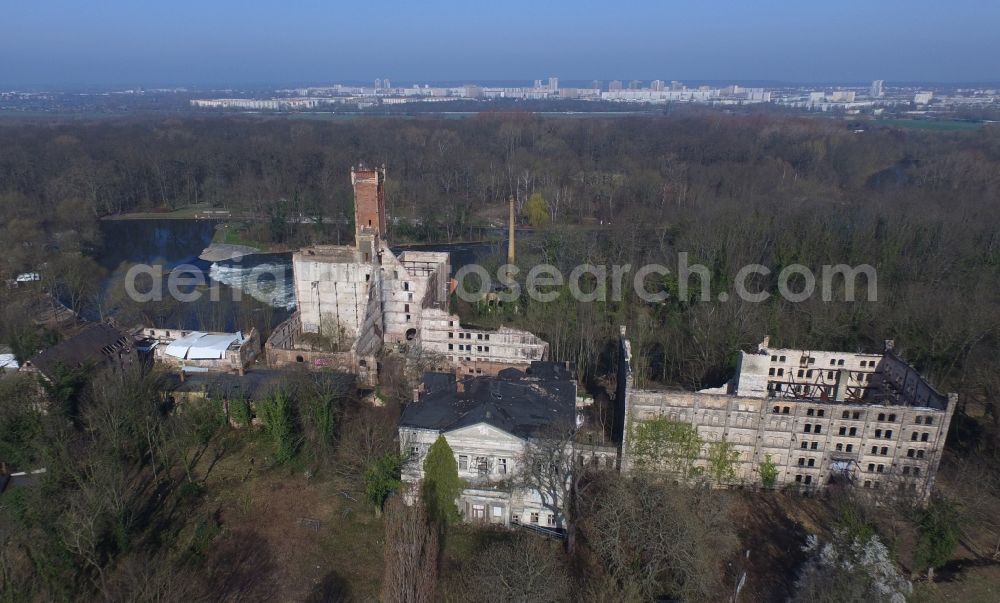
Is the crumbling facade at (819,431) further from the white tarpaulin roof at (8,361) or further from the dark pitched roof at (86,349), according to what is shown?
the white tarpaulin roof at (8,361)

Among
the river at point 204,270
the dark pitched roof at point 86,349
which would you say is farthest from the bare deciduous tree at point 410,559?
the river at point 204,270

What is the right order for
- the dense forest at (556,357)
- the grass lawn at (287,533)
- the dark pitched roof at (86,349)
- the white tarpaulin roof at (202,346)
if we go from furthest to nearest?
the white tarpaulin roof at (202,346)
the dark pitched roof at (86,349)
the grass lawn at (287,533)
the dense forest at (556,357)

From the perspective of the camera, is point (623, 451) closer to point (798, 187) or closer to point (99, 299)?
point (99, 299)

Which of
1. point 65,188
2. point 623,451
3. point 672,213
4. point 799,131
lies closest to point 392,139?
point 65,188

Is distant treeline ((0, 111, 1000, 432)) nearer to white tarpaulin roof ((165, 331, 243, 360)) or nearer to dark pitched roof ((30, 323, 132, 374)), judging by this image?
white tarpaulin roof ((165, 331, 243, 360))

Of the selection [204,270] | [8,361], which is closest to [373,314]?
[8,361]

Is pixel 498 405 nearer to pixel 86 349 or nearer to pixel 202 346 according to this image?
pixel 202 346

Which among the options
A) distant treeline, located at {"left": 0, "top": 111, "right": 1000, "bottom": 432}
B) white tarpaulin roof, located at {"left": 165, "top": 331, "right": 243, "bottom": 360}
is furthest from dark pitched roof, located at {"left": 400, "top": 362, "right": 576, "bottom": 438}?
white tarpaulin roof, located at {"left": 165, "top": 331, "right": 243, "bottom": 360}

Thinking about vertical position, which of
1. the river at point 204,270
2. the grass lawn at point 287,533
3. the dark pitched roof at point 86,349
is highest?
the dark pitched roof at point 86,349
